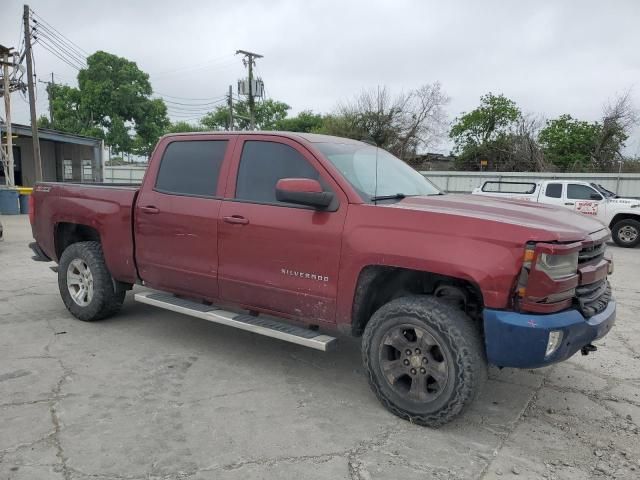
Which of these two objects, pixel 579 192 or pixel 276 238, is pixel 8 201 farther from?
pixel 579 192

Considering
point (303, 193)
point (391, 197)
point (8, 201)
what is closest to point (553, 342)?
point (391, 197)

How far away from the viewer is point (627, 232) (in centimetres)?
1355

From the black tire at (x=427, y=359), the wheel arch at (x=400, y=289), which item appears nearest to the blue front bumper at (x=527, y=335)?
the black tire at (x=427, y=359)

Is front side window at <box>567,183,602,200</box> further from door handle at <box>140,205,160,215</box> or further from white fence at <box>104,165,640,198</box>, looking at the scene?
door handle at <box>140,205,160,215</box>

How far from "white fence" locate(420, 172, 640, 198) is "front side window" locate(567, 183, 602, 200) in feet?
16.4

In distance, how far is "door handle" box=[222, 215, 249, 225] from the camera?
4.08 meters

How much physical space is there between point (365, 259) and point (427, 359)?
75 centimetres

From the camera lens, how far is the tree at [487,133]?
119 feet

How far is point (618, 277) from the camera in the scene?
345 inches

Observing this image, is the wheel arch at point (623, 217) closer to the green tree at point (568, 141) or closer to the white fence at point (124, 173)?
the green tree at point (568, 141)

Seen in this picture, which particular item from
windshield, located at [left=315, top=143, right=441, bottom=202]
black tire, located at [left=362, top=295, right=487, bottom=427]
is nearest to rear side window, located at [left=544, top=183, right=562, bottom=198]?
windshield, located at [left=315, top=143, right=441, bottom=202]

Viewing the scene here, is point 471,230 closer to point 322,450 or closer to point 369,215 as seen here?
point 369,215

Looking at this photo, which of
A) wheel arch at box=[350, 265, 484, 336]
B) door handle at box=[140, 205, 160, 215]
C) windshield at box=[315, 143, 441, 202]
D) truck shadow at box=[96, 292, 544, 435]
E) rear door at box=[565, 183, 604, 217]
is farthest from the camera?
rear door at box=[565, 183, 604, 217]

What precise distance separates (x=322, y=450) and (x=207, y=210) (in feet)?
7.11
